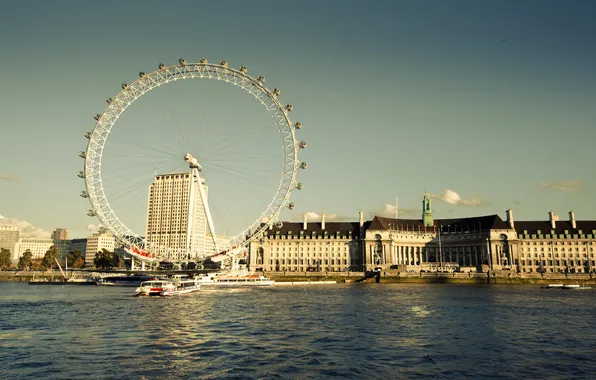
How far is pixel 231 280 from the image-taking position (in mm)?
133875

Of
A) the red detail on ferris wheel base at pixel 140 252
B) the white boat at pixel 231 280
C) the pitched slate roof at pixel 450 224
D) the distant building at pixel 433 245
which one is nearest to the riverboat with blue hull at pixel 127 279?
the white boat at pixel 231 280

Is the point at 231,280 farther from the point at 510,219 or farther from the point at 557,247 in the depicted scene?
the point at 557,247

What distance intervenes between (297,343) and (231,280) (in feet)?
335

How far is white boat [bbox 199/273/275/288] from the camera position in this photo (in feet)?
422

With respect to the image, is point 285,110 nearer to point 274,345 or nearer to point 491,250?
point 274,345

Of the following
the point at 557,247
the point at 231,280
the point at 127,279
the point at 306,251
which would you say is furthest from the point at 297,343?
the point at 557,247

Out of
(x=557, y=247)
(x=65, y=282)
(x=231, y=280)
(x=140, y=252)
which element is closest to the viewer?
(x=140, y=252)

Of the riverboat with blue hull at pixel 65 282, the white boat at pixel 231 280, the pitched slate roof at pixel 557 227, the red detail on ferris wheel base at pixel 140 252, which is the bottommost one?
the riverboat with blue hull at pixel 65 282

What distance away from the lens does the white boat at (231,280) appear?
12875 centimetres

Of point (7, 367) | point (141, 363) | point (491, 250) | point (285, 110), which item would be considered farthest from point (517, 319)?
point (491, 250)

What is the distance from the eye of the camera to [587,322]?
4766 centimetres

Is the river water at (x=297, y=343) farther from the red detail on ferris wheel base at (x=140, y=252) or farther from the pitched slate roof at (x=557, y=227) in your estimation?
the pitched slate roof at (x=557, y=227)

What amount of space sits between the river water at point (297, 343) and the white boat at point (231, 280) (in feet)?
236

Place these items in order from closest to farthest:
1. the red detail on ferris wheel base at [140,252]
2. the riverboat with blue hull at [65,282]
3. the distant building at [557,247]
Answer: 1. the red detail on ferris wheel base at [140,252]
2. the riverboat with blue hull at [65,282]
3. the distant building at [557,247]
